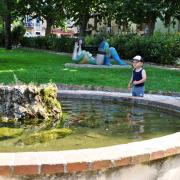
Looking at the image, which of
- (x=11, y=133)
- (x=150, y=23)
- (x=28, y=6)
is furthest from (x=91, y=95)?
(x=28, y=6)

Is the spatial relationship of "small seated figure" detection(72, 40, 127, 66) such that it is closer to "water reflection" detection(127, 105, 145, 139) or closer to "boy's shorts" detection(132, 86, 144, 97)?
"boy's shorts" detection(132, 86, 144, 97)

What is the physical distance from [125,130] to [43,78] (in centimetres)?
977

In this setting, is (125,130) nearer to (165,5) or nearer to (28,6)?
(165,5)

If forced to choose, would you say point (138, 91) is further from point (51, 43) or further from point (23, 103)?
point (51, 43)

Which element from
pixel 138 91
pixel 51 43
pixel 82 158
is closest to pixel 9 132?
Answer: pixel 82 158

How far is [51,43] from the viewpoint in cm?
4088

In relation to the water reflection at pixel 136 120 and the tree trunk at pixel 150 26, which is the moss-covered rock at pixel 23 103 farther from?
the tree trunk at pixel 150 26

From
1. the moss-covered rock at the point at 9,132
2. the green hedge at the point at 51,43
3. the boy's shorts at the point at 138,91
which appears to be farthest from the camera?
the green hedge at the point at 51,43

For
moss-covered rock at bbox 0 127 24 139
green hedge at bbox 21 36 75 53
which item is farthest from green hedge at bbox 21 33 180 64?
moss-covered rock at bbox 0 127 24 139

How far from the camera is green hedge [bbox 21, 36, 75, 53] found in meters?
37.4

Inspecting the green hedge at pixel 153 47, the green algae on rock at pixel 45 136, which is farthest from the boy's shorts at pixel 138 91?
the green hedge at pixel 153 47

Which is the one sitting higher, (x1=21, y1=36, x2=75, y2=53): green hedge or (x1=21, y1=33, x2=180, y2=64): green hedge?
(x1=21, y1=33, x2=180, y2=64): green hedge

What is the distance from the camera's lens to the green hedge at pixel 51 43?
37.4 metres

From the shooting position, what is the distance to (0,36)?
49.5 meters
